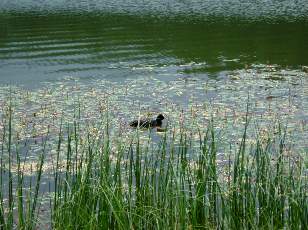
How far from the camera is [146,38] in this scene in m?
20.9

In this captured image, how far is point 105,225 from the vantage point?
475cm

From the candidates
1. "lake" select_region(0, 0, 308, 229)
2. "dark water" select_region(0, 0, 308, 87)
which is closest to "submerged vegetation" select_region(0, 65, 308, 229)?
"lake" select_region(0, 0, 308, 229)

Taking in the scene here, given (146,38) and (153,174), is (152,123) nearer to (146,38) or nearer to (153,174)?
(153,174)

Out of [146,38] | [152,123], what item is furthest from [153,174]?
[146,38]

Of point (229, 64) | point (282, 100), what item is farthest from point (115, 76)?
point (282, 100)

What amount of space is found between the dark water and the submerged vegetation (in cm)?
358

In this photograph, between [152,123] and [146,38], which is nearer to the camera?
[152,123]

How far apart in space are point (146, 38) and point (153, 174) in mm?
16128

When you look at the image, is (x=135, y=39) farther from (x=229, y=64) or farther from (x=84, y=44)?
(x=229, y=64)

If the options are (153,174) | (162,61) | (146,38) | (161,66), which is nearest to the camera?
(153,174)

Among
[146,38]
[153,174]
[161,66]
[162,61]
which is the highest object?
[146,38]

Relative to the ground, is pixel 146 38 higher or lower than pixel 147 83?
higher

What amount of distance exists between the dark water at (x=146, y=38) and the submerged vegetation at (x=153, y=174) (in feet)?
11.7

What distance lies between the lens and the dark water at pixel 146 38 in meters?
15.8
